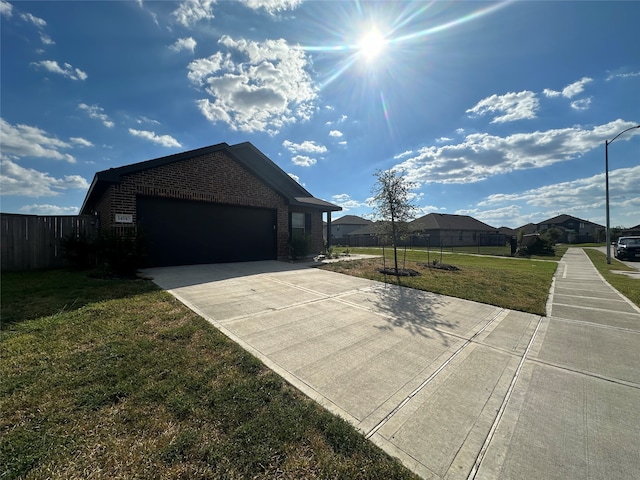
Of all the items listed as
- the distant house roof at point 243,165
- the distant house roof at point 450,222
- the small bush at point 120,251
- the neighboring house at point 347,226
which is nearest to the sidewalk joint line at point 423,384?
the small bush at point 120,251

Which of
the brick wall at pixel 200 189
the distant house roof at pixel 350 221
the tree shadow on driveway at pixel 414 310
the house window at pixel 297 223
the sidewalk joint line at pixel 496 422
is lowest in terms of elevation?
the sidewalk joint line at pixel 496 422

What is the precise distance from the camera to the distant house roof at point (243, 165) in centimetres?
802

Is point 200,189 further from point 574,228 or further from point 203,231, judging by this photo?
point 574,228

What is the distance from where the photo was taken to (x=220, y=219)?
10.5 metres

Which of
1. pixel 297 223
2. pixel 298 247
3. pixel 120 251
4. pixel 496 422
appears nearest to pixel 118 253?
pixel 120 251

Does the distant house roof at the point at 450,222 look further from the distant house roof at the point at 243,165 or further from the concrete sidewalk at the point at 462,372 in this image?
the concrete sidewalk at the point at 462,372

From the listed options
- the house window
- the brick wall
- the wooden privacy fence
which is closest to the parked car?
the house window

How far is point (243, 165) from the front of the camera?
435 inches

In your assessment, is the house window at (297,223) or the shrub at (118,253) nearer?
the shrub at (118,253)

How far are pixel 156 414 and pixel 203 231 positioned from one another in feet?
28.9

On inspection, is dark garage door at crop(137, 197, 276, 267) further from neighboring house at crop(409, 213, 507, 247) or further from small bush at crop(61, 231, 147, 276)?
neighboring house at crop(409, 213, 507, 247)

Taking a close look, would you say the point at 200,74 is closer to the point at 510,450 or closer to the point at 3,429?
the point at 3,429

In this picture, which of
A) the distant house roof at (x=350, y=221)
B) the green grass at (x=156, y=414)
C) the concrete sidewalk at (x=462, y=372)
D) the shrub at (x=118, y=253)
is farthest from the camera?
the distant house roof at (x=350, y=221)

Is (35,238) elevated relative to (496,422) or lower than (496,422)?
elevated
